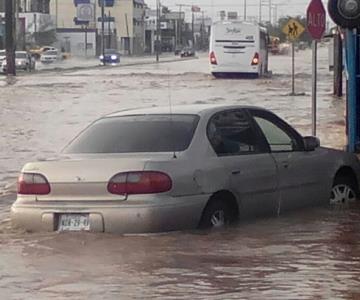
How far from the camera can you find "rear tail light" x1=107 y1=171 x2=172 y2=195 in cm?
1023

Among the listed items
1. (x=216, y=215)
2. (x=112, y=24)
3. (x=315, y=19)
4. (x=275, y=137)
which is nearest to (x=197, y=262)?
(x=216, y=215)

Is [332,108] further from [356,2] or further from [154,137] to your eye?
[154,137]

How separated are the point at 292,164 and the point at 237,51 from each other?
46.6 metres

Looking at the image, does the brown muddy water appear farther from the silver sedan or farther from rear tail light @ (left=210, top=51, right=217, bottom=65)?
rear tail light @ (left=210, top=51, right=217, bottom=65)

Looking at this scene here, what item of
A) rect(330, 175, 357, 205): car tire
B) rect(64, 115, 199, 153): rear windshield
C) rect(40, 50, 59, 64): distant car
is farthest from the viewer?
rect(40, 50, 59, 64): distant car

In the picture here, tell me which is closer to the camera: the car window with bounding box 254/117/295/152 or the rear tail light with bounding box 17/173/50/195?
the rear tail light with bounding box 17/173/50/195

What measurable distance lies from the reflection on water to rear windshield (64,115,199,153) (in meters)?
0.97

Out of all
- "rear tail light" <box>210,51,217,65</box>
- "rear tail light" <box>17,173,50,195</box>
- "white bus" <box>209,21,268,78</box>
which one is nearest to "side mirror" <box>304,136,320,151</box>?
"rear tail light" <box>17,173,50,195</box>

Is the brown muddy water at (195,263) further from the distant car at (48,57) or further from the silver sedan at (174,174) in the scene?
the distant car at (48,57)

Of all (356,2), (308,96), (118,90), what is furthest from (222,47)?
(356,2)

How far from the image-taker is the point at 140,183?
10250mm

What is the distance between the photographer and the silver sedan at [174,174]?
1030cm

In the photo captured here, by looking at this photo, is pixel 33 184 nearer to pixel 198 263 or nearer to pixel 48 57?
pixel 198 263

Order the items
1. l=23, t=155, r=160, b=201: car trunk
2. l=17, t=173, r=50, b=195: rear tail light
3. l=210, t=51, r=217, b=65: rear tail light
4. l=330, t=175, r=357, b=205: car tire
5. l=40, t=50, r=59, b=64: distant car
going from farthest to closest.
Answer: l=40, t=50, r=59, b=64: distant car → l=210, t=51, r=217, b=65: rear tail light → l=330, t=175, r=357, b=205: car tire → l=17, t=173, r=50, b=195: rear tail light → l=23, t=155, r=160, b=201: car trunk
